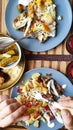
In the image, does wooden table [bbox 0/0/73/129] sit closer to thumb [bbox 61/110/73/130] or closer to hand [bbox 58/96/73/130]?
hand [bbox 58/96/73/130]

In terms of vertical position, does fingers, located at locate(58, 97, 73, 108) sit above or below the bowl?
below

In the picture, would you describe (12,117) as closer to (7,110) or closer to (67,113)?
(7,110)

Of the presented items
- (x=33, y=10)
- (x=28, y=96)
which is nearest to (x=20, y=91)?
(x=28, y=96)

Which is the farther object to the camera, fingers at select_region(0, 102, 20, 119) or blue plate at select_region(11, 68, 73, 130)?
blue plate at select_region(11, 68, 73, 130)

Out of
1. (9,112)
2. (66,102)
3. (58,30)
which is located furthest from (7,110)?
(58,30)

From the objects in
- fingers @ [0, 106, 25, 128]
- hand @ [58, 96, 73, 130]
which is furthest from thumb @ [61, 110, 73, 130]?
fingers @ [0, 106, 25, 128]

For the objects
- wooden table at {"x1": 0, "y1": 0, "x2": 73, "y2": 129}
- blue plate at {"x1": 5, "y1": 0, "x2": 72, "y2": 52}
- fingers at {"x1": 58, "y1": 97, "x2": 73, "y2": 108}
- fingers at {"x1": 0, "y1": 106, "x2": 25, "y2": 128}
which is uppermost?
blue plate at {"x1": 5, "y1": 0, "x2": 72, "y2": 52}

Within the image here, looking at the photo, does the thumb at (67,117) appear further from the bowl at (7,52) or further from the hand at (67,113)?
the bowl at (7,52)

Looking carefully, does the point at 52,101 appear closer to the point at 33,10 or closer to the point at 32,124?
the point at 32,124
